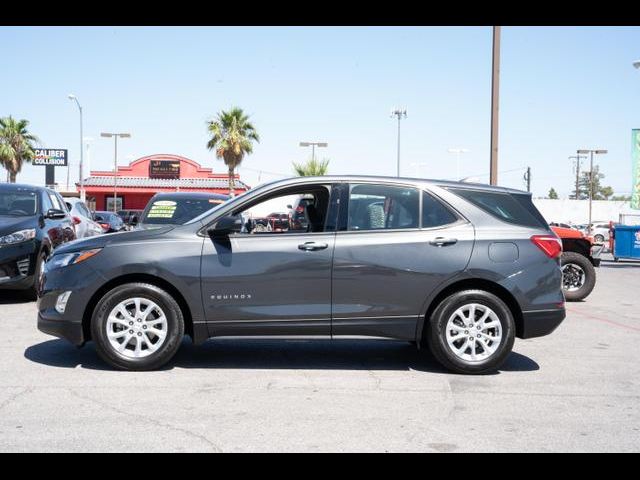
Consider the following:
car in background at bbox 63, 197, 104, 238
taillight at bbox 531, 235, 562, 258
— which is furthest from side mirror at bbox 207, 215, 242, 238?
car in background at bbox 63, 197, 104, 238

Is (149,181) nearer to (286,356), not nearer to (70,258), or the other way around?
(286,356)

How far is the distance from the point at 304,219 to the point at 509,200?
1862 millimetres

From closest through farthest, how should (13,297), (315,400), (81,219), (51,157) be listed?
(315,400) < (13,297) < (81,219) < (51,157)

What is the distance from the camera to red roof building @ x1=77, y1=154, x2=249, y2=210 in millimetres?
56469

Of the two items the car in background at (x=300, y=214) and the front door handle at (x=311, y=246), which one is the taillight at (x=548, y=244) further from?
the car in background at (x=300, y=214)

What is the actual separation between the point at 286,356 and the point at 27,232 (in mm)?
5089

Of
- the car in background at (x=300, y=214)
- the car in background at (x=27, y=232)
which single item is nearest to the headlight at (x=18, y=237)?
the car in background at (x=27, y=232)

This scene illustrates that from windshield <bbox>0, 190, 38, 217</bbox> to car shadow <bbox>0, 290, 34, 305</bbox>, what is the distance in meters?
1.25

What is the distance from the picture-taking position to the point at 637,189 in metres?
27.4

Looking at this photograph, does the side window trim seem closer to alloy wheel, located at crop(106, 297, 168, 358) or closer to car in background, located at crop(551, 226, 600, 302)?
alloy wheel, located at crop(106, 297, 168, 358)

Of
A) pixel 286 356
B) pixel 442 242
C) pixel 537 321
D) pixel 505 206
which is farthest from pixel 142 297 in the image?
pixel 537 321

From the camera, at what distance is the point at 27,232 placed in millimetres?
10477
